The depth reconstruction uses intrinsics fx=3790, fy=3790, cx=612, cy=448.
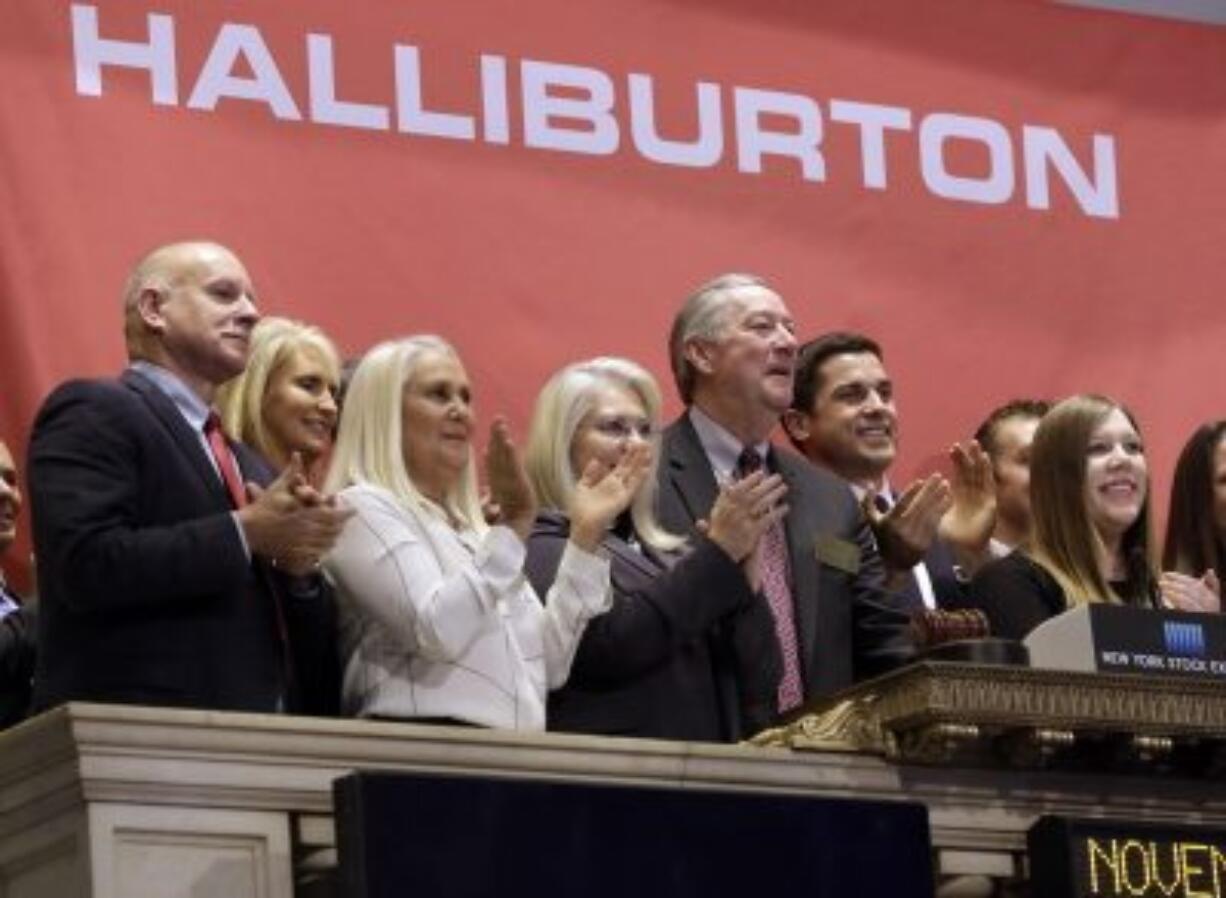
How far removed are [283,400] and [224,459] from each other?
2.49 ft

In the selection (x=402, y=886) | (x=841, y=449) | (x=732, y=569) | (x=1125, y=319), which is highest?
(x=1125, y=319)

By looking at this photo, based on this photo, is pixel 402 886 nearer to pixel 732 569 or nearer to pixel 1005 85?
pixel 732 569

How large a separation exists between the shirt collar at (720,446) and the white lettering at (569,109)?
122cm

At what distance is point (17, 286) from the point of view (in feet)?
21.1

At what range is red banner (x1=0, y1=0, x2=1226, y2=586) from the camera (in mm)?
6605

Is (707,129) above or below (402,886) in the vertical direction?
above

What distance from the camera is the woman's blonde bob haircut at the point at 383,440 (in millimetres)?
5281

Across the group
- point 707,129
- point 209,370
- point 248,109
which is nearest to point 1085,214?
point 707,129

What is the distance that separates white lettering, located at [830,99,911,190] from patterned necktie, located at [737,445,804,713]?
1.83 metres

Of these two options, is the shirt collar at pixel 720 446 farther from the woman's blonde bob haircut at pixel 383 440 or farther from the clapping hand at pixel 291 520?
the clapping hand at pixel 291 520

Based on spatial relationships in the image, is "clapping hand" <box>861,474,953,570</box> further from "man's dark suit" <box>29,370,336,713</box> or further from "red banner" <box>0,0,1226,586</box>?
"man's dark suit" <box>29,370,336,713</box>

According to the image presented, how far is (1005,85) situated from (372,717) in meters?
3.18

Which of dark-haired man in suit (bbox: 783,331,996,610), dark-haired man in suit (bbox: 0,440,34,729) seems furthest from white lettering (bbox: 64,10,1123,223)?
dark-haired man in suit (bbox: 0,440,34,729)

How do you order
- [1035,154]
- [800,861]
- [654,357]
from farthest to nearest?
[1035,154]
[654,357]
[800,861]
